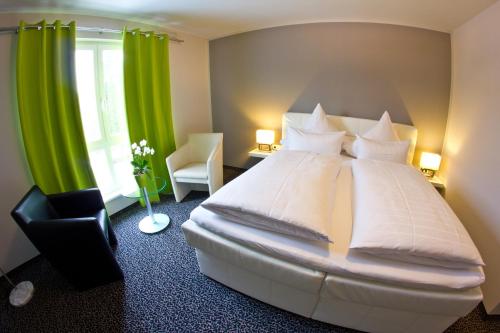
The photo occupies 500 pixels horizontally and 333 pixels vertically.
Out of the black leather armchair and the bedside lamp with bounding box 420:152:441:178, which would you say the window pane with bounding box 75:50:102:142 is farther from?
the bedside lamp with bounding box 420:152:441:178

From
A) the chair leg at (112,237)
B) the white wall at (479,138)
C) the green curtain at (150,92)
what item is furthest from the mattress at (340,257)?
the green curtain at (150,92)

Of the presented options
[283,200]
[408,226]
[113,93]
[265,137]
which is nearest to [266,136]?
[265,137]

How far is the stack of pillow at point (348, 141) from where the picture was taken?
100 inches

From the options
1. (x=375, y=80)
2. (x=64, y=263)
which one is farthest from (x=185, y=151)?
(x=375, y=80)

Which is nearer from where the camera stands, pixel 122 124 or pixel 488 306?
pixel 488 306

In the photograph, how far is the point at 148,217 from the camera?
2750mm

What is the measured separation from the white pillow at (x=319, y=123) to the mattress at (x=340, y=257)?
59.2 inches

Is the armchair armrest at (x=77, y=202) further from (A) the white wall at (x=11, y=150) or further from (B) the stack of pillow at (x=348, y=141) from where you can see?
(B) the stack of pillow at (x=348, y=141)

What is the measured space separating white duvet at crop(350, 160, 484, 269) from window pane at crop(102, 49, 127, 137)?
277 cm

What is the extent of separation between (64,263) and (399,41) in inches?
158

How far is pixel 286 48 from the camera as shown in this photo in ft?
10.5

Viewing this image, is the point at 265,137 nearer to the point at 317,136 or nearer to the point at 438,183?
the point at 317,136

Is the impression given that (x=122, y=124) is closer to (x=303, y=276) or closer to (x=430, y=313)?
(x=303, y=276)

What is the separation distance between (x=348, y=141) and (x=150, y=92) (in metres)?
2.61
